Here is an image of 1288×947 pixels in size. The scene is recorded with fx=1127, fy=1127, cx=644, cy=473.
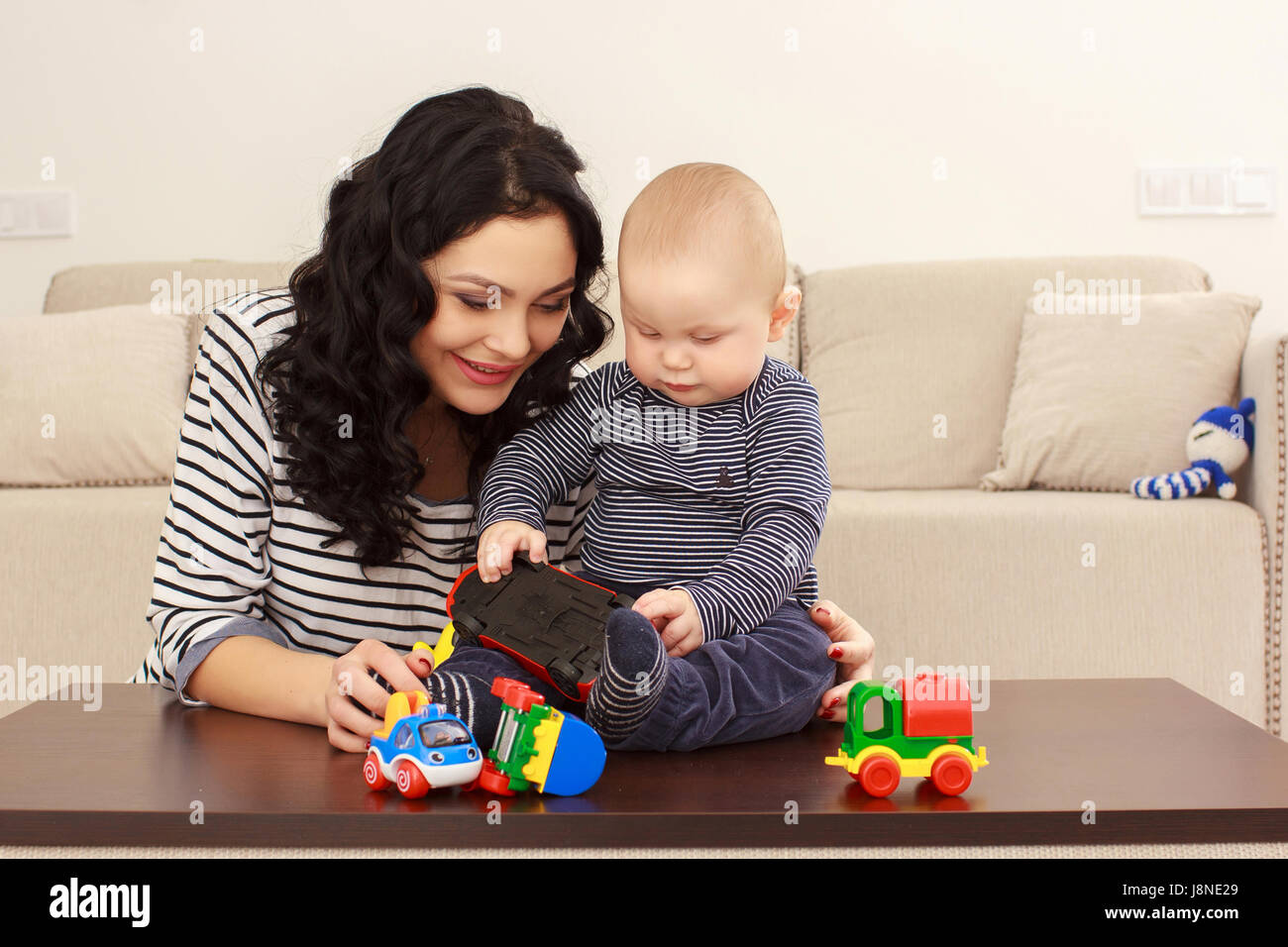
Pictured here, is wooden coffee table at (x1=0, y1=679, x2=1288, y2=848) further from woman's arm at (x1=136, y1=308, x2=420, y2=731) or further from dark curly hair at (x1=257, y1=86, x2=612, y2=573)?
dark curly hair at (x1=257, y1=86, x2=612, y2=573)

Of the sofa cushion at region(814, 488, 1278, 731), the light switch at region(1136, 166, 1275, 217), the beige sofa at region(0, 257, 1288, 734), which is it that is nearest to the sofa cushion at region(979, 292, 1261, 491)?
the beige sofa at region(0, 257, 1288, 734)

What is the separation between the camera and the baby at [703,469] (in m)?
0.84

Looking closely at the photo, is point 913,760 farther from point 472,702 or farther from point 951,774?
point 472,702

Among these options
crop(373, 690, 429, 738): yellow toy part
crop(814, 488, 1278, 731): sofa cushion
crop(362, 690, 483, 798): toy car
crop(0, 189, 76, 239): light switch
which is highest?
crop(0, 189, 76, 239): light switch

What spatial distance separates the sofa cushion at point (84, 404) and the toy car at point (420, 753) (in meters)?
1.75

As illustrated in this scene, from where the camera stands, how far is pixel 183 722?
94 centimetres

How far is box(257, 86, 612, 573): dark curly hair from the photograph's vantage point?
994mm

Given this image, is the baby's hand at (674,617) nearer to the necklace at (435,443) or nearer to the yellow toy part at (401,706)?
the yellow toy part at (401,706)

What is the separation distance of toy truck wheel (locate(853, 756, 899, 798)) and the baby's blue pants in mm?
122

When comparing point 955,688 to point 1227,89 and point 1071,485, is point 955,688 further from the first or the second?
point 1227,89

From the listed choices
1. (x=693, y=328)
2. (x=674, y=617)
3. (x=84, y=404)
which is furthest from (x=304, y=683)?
(x=84, y=404)

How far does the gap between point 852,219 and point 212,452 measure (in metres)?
2.10

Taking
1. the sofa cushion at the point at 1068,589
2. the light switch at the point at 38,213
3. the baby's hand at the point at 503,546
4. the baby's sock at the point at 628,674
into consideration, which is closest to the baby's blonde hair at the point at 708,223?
the baby's hand at the point at 503,546

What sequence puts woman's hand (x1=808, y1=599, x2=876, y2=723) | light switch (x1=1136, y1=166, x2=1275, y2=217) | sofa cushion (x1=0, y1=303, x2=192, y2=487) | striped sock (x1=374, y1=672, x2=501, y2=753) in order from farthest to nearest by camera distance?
light switch (x1=1136, y1=166, x2=1275, y2=217) → sofa cushion (x1=0, y1=303, x2=192, y2=487) → woman's hand (x1=808, y1=599, x2=876, y2=723) → striped sock (x1=374, y1=672, x2=501, y2=753)
